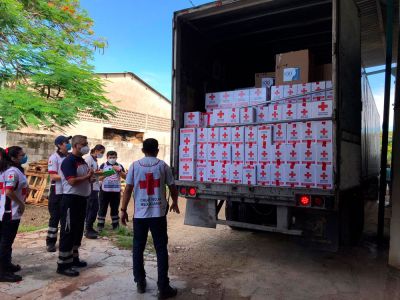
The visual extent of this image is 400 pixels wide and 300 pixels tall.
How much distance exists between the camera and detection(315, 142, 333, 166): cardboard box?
387cm

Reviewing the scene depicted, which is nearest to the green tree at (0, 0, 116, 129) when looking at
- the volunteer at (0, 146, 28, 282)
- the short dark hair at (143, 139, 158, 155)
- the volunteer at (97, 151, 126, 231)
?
the volunteer at (97, 151, 126, 231)

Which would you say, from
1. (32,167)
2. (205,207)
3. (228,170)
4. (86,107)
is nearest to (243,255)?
(205,207)

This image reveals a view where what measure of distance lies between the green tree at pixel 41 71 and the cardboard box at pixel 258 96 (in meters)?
5.30

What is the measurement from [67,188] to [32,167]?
616 centimetres

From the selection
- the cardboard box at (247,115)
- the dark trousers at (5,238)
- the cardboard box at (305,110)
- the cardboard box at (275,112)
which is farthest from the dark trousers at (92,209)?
the cardboard box at (305,110)

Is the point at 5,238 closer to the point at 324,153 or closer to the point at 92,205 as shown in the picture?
the point at 92,205

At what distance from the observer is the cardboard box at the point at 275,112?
14.2ft

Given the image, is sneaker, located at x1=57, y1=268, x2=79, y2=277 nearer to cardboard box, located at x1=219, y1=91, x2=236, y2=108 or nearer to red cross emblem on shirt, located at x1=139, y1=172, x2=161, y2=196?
red cross emblem on shirt, located at x1=139, y1=172, x2=161, y2=196

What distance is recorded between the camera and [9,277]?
12.8 feet

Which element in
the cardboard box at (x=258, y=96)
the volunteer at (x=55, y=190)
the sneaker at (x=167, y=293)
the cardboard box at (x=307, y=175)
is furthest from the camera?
the volunteer at (x=55, y=190)

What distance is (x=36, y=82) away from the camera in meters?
8.64

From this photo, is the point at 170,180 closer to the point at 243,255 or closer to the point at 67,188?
the point at 67,188

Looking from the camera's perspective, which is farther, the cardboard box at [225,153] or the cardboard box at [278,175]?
the cardboard box at [225,153]

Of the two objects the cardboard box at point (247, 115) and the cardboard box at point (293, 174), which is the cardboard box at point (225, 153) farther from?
the cardboard box at point (293, 174)
